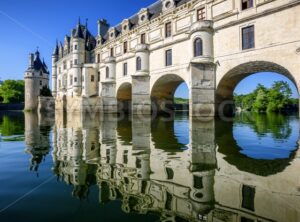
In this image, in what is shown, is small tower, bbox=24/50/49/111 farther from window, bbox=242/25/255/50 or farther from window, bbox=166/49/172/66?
window, bbox=242/25/255/50

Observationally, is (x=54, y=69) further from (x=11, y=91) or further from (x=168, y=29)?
(x=168, y=29)

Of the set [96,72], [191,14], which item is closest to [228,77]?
[191,14]

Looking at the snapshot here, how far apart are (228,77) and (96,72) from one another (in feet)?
92.4

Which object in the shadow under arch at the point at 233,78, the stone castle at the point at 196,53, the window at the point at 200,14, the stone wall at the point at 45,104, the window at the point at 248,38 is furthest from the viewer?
the stone wall at the point at 45,104

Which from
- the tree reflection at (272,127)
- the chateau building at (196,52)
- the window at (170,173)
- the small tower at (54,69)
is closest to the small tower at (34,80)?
the small tower at (54,69)

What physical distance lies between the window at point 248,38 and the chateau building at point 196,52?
84 mm

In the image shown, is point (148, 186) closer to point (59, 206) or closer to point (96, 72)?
point (59, 206)

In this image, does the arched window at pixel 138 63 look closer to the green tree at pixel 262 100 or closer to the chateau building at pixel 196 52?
the chateau building at pixel 196 52

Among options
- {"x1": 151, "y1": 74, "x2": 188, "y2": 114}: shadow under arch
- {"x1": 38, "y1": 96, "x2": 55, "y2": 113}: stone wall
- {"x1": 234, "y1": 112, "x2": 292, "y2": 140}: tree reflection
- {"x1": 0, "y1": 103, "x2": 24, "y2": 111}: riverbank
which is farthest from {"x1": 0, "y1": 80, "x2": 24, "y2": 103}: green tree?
{"x1": 234, "y1": 112, "x2": 292, "y2": 140}: tree reflection

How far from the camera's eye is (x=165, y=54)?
85.4 feet

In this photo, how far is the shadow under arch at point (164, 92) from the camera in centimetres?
2775

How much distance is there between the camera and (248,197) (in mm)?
3631

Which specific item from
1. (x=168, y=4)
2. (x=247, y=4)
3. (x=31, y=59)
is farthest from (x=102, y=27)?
(x=247, y=4)

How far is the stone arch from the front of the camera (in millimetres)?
35812
